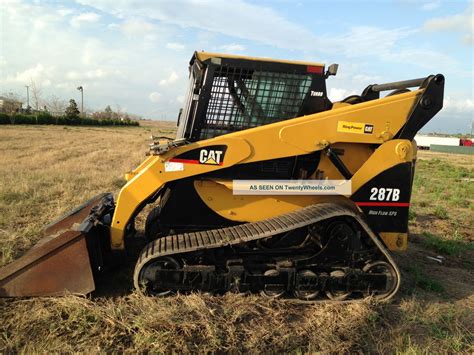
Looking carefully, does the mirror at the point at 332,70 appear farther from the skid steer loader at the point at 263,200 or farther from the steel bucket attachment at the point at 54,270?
the steel bucket attachment at the point at 54,270

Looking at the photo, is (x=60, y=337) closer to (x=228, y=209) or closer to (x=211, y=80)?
(x=228, y=209)

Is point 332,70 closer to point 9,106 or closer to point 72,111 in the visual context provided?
point 9,106

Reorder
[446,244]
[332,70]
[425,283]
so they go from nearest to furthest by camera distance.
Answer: [332,70] → [425,283] → [446,244]

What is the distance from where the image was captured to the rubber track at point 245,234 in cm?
414

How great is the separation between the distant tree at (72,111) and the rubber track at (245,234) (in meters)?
61.1

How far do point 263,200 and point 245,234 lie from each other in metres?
0.59

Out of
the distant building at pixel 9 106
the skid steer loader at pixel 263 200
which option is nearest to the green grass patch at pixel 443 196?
the skid steer loader at pixel 263 200

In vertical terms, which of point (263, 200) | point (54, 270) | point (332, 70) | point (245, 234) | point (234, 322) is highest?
point (332, 70)

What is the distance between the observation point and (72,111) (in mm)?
69312

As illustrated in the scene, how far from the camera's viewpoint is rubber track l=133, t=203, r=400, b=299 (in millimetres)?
4141

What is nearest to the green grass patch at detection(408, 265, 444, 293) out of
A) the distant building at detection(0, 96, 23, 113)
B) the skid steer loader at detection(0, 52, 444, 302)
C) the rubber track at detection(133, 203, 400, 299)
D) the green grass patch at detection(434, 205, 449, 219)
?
the skid steer loader at detection(0, 52, 444, 302)

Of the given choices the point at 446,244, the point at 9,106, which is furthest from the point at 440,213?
the point at 9,106

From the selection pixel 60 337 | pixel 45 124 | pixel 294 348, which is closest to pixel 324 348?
pixel 294 348

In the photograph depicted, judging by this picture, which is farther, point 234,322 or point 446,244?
point 446,244
